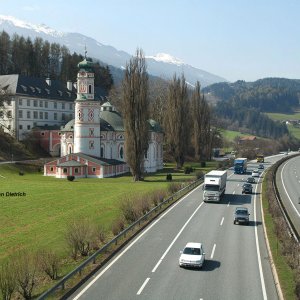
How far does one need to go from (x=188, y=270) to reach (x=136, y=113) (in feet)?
173

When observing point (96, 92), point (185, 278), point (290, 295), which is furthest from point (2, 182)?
point (96, 92)

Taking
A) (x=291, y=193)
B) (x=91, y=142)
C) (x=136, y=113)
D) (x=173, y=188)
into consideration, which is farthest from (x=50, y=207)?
(x=91, y=142)

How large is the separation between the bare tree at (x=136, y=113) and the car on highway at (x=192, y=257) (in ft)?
160

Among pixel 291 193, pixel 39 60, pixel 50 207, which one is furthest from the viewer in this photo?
pixel 39 60

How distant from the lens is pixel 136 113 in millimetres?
78188

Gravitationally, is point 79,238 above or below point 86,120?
below

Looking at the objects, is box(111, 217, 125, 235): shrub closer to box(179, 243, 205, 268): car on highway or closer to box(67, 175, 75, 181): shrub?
box(179, 243, 205, 268): car on highway

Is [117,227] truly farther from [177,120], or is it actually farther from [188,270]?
[177,120]

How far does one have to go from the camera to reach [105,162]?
90.0m

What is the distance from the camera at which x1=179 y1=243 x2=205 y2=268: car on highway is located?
89.0ft

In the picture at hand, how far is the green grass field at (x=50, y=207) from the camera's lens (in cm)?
3722

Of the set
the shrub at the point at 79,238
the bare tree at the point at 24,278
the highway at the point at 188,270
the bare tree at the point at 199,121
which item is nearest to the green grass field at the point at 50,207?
the shrub at the point at 79,238

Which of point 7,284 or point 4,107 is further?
point 4,107

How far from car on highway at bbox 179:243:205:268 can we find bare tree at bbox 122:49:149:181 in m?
48.6
